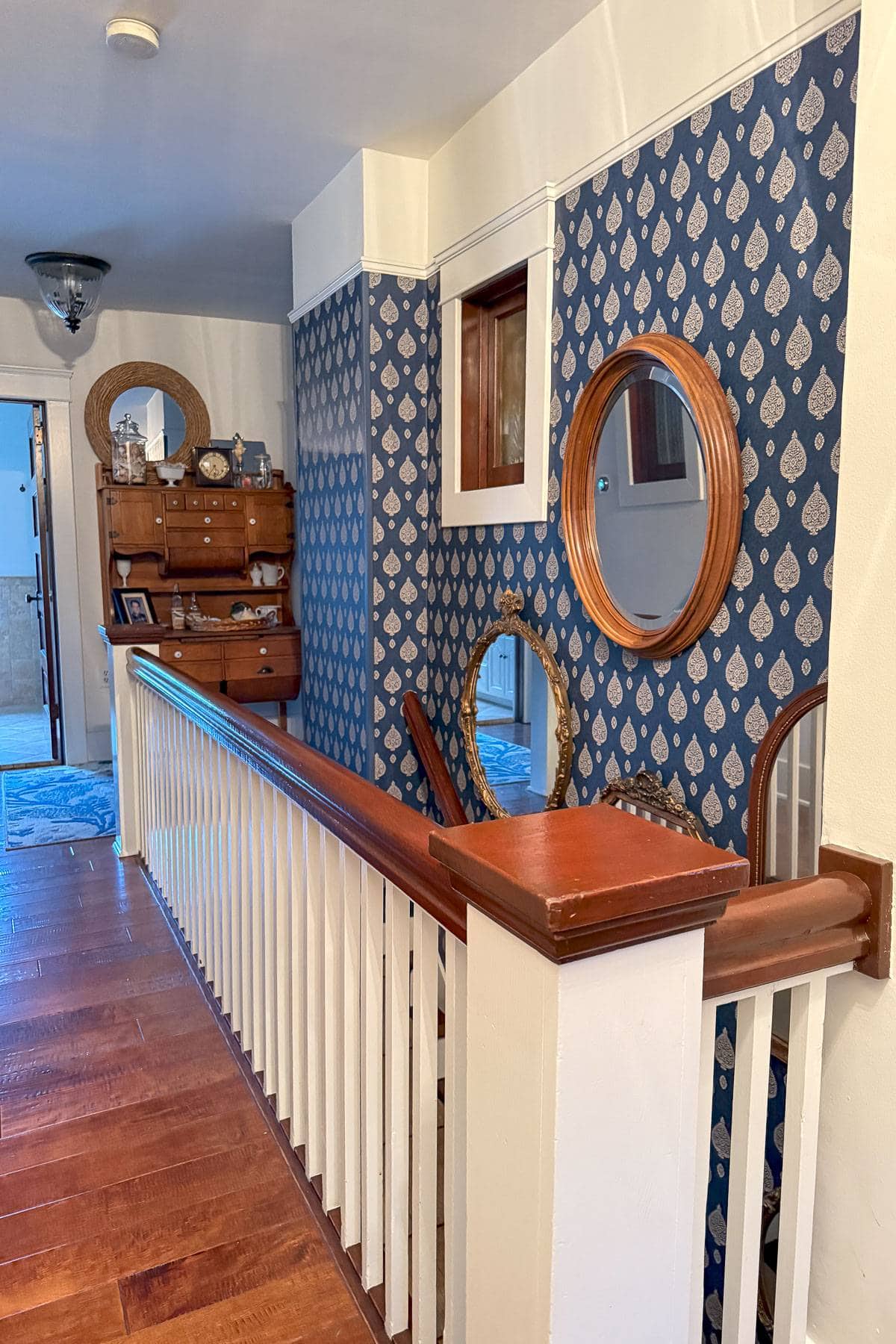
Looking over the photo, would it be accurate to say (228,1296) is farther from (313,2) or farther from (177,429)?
(177,429)

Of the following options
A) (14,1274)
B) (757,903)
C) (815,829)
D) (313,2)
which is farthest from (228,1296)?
(313,2)

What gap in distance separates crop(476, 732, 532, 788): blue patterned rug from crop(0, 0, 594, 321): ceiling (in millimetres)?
2085

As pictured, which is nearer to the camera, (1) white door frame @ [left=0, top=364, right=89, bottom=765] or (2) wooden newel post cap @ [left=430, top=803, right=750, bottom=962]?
(2) wooden newel post cap @ [left=430, top=803, right=750, bottom=962]

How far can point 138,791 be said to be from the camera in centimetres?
375

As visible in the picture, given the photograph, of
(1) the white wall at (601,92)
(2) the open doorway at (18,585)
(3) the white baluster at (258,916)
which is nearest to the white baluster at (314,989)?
(3) the white baluster at (258,916)

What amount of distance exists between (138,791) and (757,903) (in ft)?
10.6

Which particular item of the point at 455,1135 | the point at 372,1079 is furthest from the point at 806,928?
the point at 372,1079

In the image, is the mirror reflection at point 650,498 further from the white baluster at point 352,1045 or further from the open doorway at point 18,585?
the open doorway at point 18,585

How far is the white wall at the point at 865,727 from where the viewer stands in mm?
962

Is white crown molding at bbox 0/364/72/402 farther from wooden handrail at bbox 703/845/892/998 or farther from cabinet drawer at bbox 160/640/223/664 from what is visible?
wooden handrail at bbox 703/845/892/998

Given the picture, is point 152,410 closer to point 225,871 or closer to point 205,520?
point 205,520

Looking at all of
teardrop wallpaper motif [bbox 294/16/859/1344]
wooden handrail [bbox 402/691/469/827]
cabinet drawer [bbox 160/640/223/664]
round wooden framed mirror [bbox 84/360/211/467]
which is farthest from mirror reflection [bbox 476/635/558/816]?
round wooden framed mirror [bbox 84/360/211/467]

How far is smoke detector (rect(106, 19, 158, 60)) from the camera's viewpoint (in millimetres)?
2488

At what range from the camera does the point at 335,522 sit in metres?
3.90
